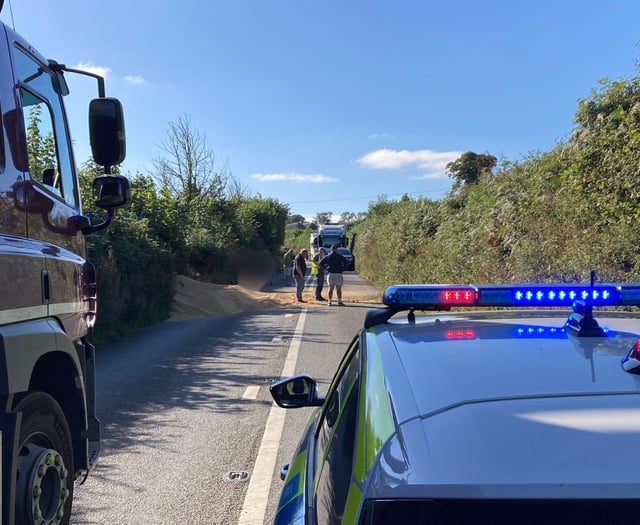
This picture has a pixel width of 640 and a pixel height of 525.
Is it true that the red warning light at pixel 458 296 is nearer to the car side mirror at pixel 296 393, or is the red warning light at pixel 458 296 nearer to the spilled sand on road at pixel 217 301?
the car side mirror at pixel 296 393

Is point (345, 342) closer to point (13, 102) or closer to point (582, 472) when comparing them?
point (13, 102)

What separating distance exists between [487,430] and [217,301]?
1613 centimetres

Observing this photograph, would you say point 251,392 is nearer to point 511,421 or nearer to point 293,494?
point 293,494

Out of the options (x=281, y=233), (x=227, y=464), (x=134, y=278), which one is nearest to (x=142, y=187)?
(x=134, y=278)

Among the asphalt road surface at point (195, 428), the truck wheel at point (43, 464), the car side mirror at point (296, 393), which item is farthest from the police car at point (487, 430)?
the asphalt road surface at point (195, 428)

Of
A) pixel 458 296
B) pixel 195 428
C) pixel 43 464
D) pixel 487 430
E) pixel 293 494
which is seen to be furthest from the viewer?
pixel 195 428

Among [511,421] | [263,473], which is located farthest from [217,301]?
[511,421]

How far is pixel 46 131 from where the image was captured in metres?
3.63

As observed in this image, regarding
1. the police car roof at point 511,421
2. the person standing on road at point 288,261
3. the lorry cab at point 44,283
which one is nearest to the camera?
the police car roof at point 511,421

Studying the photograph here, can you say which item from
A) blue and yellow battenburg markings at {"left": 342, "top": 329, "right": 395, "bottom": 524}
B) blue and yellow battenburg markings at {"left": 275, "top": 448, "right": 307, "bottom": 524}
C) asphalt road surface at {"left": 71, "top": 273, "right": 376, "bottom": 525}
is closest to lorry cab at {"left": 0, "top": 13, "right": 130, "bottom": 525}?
asphalt road surface at {"left": 71, "top": 273, "right": 376, "bottom": 525}

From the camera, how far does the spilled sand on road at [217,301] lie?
623 inches

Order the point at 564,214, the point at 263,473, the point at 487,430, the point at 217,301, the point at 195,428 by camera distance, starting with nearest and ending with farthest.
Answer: the point at 487,430 → the point at 263,473 → the point at 195,428 → the point at 564,214 → the point at 217,301

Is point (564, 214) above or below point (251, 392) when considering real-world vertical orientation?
above

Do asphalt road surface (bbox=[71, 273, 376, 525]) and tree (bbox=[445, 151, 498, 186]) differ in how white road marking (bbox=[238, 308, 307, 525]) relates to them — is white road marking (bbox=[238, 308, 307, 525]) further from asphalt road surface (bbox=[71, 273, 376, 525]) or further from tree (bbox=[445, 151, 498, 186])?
tree (bbox=[445, 151, 498, 186])
